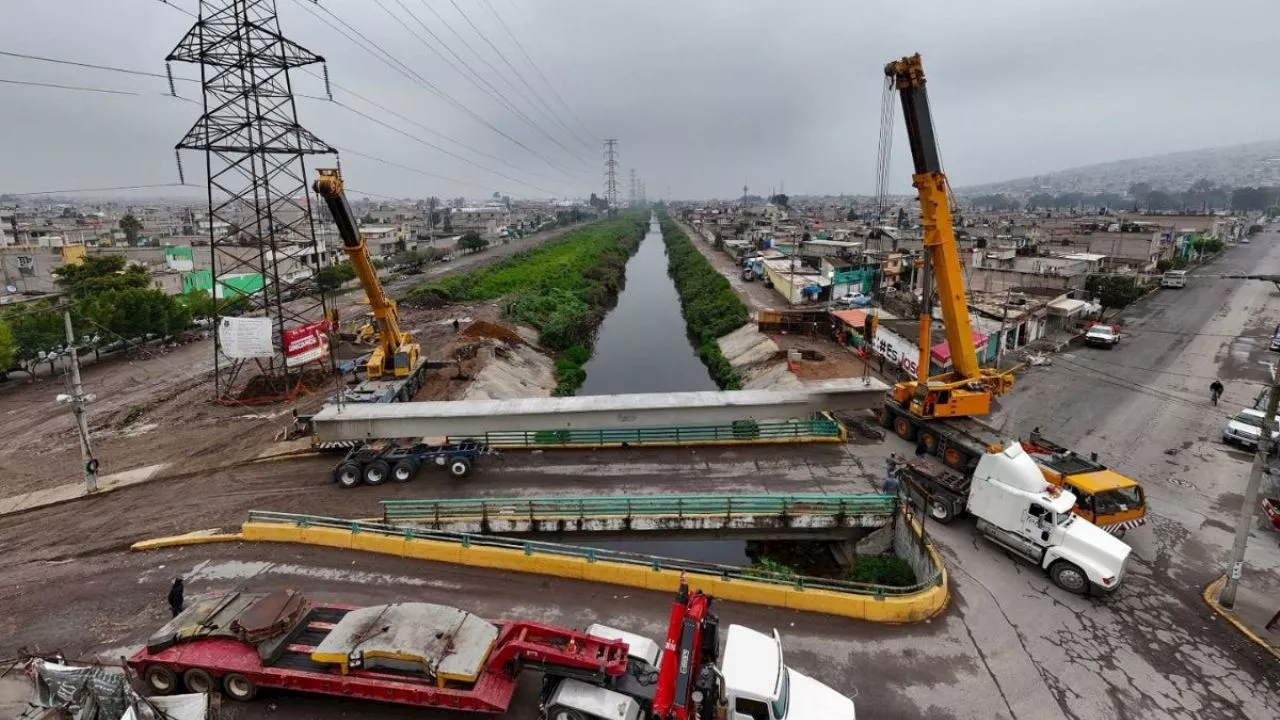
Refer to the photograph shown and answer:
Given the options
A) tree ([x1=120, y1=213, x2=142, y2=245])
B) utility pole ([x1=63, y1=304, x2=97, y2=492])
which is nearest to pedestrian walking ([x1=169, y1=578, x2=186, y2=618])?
utility pole ([x1=63, y1=304, x2=97, y2=492])

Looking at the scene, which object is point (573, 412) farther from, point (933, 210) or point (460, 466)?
point (933, 210)

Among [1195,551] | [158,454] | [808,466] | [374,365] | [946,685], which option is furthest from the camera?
[374,365]

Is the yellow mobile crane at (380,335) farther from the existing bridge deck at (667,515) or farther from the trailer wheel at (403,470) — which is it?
the existing bridge deck at (667,515)

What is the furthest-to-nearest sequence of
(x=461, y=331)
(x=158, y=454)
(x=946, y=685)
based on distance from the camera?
(x=461, y=331) < (x=158, y=454) < (x=946, y=685)

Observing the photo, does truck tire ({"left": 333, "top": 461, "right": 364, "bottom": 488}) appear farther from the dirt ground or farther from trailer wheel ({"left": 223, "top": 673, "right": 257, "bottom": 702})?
trailer wheel ({"left": 223, "top": 673, "right": 257, "bottom": 702})

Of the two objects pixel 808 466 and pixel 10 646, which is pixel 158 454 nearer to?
pixel 10 646

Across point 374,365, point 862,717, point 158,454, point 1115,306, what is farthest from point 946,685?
point 1115,306
